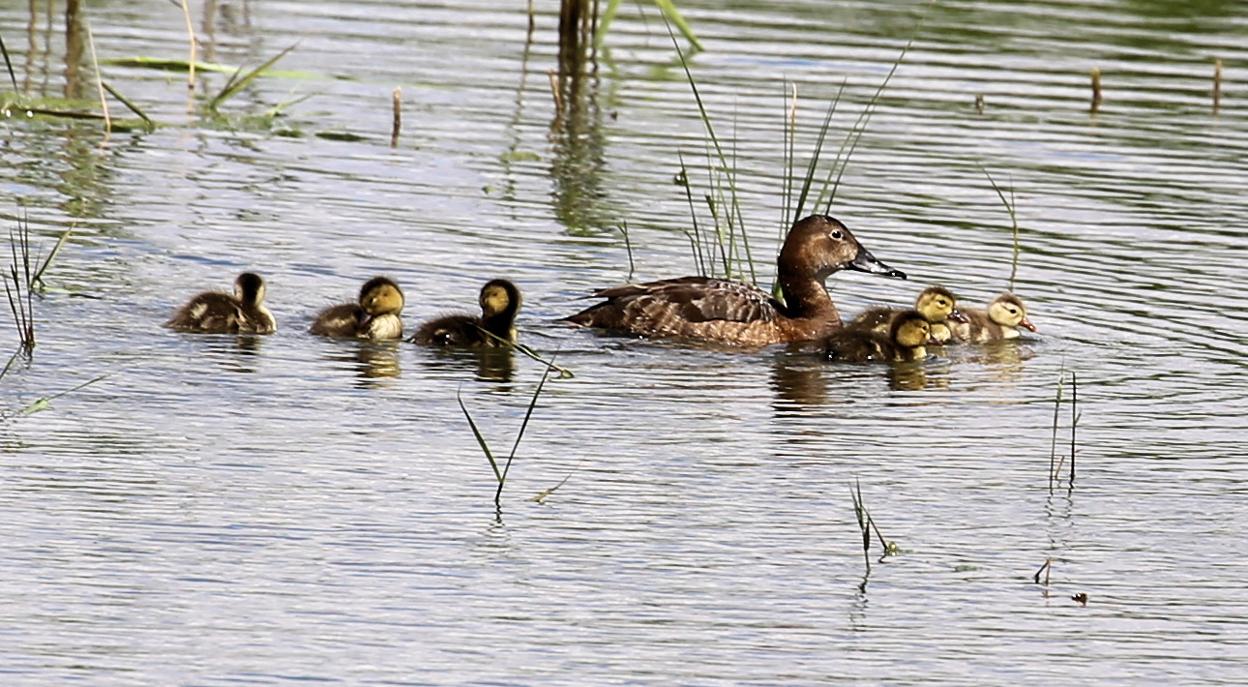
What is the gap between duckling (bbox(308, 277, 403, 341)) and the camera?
31.4ft

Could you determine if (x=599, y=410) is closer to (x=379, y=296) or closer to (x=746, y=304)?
(x=379, y=296)

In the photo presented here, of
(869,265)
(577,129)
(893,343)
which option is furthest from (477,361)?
(577,129)

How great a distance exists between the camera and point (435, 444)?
768 centimetres

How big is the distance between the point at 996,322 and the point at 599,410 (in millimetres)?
2417

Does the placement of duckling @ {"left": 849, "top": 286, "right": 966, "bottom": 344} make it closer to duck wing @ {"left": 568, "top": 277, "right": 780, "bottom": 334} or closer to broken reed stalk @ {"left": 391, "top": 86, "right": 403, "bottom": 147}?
duck wing @ {"left": 568, "top": 277, "right": 780, "bottom": 334}

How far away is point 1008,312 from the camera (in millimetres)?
10086

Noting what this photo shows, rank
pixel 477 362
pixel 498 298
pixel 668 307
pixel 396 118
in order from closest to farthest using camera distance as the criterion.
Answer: pixel 477 362, pixel 498 298, pixel 668 307, pixel 396 118

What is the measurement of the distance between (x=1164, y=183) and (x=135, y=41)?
7.30m

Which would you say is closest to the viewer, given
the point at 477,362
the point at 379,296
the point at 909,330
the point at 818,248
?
the point at 477,362

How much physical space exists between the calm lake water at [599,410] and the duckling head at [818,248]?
2.38 ft

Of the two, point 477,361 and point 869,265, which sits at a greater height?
point 869,265

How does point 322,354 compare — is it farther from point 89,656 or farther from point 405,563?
point 89,656

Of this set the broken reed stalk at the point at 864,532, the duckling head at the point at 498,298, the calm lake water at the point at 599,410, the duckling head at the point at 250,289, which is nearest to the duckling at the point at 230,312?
the duckling head at the point at 250,289

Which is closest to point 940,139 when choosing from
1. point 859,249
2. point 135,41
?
point 859,249
